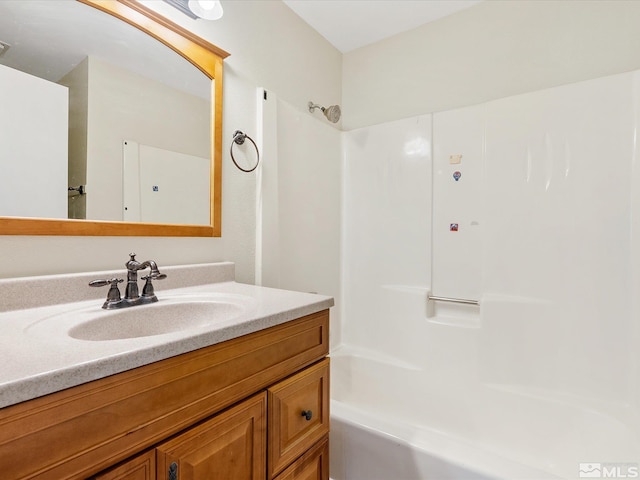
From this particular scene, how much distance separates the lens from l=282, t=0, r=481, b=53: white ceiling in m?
1.77

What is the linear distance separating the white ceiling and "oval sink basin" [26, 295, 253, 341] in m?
1.72

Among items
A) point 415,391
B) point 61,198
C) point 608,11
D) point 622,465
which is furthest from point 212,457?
point 608,11

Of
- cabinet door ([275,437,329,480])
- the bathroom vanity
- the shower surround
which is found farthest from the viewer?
the shower surround

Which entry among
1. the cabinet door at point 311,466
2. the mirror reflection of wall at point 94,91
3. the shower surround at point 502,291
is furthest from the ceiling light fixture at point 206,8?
the cabinet door at point 311,466

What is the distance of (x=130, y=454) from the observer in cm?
54

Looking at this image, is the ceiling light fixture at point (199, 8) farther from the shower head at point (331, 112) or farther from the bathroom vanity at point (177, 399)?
the bathroom vanity at point (177, 399)

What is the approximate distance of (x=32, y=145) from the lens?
2.94ft

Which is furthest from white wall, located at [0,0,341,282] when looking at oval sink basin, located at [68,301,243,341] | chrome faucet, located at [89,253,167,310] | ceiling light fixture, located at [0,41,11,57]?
ceiling light fixture, located at [0,41,11,57]

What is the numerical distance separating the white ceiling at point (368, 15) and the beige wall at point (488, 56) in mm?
62

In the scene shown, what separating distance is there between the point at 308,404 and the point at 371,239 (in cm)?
131

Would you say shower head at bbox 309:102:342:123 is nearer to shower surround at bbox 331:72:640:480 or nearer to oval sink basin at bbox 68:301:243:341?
shower surround at bbox 331:72:640:480

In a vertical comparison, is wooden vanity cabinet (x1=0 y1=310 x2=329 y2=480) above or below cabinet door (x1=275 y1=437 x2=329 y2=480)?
above

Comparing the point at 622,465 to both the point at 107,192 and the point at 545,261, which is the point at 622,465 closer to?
the point at 545,261

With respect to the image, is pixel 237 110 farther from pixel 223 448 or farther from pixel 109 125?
pixel 223 448
